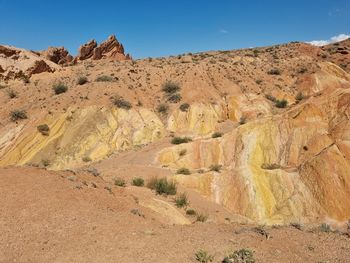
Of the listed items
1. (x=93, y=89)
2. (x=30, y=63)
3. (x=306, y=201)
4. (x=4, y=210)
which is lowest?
(x=306, y=201)

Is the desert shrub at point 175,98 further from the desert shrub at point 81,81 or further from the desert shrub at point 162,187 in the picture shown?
the desert shrub at point 162,187

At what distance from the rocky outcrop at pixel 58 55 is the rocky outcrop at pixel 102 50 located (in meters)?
2.81

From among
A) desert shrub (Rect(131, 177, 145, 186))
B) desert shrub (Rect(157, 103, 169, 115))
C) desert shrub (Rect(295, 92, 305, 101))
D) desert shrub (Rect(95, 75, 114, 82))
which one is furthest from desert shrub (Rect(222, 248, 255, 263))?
desert shrub (Rect(295, 92, 305, 101))

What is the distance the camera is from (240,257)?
8414 mm

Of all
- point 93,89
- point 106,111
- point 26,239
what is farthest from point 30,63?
point 26,239

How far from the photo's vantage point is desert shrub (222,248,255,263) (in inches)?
326

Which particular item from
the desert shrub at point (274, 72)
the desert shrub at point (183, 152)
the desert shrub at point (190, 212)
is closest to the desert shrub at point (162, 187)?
the desert shrub at point (190, 212)

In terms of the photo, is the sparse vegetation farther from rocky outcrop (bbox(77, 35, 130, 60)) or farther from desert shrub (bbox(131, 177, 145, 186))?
rocky outcrop (bbox(77, 35, 130, 60))

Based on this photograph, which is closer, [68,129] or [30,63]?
[68,129]

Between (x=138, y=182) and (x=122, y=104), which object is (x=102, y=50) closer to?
(x=122, y=104)

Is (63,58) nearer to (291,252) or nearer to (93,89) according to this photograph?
(93,89)

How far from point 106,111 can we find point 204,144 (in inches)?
416

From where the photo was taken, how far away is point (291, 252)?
9484 mm

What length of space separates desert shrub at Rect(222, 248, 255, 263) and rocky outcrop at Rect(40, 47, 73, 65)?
5823 cm
